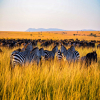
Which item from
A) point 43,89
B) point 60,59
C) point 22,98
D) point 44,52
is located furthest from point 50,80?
point 44,52

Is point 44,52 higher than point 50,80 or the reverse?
higher

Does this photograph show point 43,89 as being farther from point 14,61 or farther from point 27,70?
point 14,61

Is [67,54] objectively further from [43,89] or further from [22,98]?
[22,98]

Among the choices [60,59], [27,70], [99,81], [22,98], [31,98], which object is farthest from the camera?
[60,59]

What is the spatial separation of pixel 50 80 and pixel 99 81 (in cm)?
150

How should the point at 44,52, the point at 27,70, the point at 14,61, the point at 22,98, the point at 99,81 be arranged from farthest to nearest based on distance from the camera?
the point at 44,52 → the point at 14,61 → the point at 27,70 → the point at 99,81 → the point at 22,98

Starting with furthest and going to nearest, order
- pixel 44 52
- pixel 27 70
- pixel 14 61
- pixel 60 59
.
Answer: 1. pixel 44 52
2. pixel 60 59
3. pixel 14 61
4. pixel 27 70

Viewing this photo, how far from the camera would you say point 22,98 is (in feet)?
7.82

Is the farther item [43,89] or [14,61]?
[14,61]

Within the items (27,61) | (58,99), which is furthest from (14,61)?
(58,99)

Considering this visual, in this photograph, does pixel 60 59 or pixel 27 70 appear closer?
pixel 27 70

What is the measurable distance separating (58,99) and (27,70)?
5.94ft

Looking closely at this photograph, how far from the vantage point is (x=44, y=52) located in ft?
21.0

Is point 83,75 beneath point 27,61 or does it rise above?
beneath
